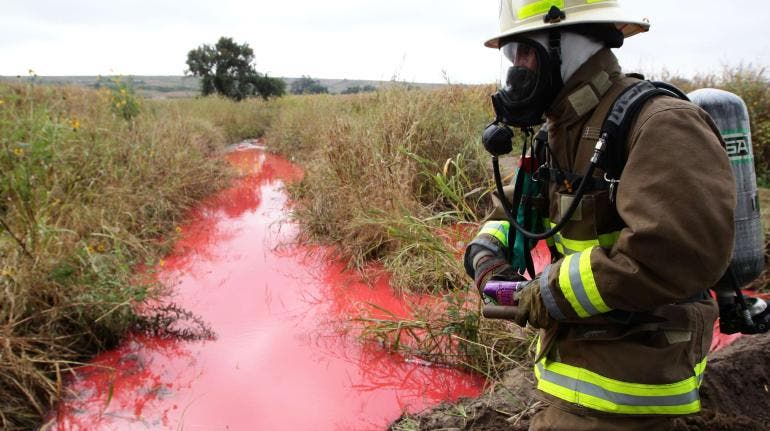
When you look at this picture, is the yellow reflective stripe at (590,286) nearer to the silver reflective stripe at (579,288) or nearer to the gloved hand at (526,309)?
the silver reflective stripe at (579,288)

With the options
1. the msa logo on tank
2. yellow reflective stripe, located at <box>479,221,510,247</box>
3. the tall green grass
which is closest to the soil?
yellow reflective stripe, located at <box>479,221,510,247</box>

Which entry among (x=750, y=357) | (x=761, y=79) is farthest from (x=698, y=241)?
(x=761, y=79)

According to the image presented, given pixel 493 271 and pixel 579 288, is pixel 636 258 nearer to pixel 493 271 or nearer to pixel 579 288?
pixel 579 288

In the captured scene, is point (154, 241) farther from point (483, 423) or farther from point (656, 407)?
point (656, 407)

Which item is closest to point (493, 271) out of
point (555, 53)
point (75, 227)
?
point (555, 53)

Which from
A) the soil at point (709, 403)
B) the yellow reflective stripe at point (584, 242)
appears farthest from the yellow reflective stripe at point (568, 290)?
the soil at point (709, 403)

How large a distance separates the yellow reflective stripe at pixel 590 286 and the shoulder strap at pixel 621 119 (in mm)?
244

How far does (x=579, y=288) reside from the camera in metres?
1.32

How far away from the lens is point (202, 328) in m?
3.89

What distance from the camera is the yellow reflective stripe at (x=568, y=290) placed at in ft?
4.39

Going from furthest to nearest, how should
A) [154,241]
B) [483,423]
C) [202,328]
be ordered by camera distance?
1. [154,241]
2. [202,328]
3. [483,423]

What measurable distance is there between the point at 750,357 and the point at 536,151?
2.00 meters

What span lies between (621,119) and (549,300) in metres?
0.50

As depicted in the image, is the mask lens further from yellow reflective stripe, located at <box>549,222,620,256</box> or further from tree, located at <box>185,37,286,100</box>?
tree, located at <box>185,37,286,100</box>
